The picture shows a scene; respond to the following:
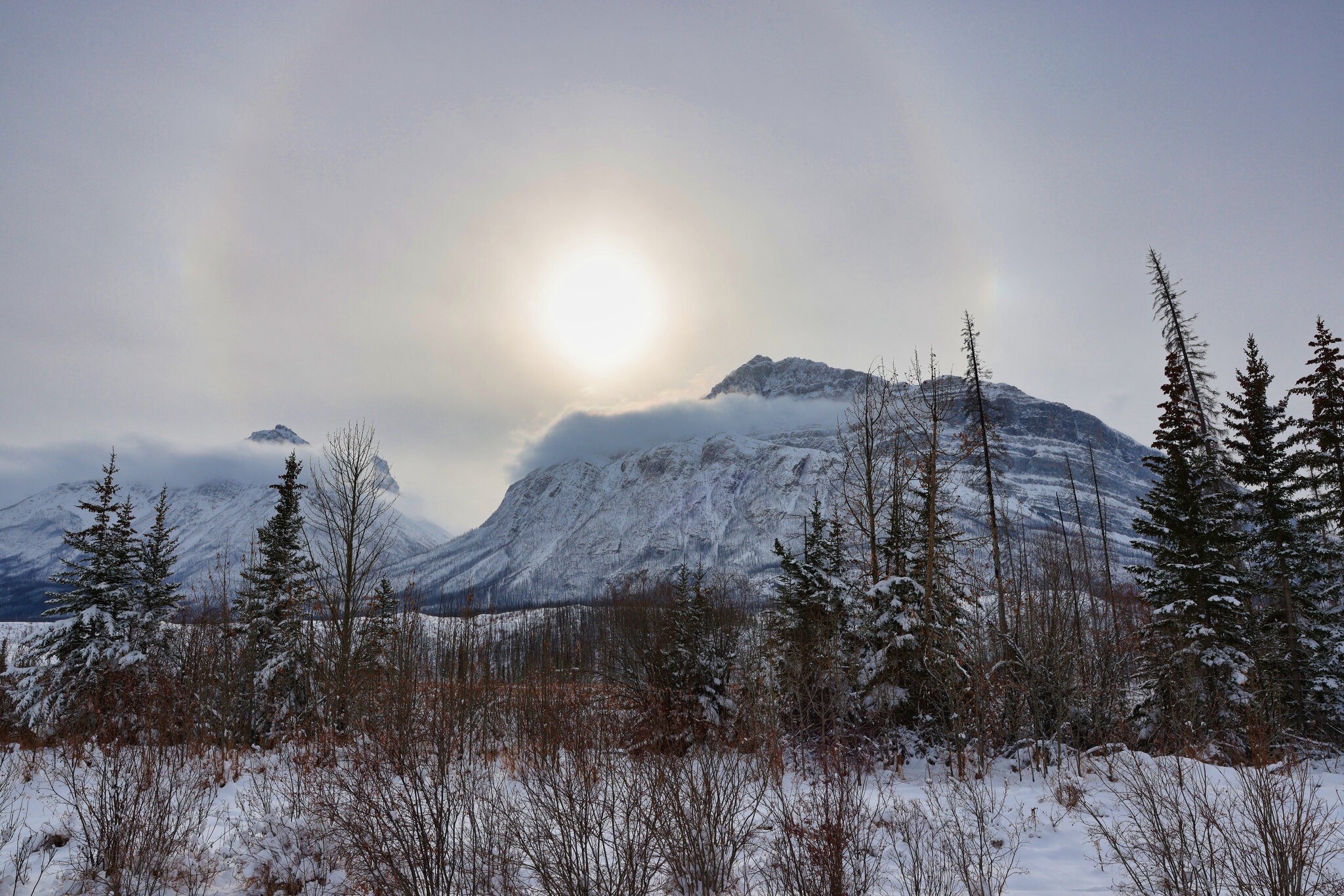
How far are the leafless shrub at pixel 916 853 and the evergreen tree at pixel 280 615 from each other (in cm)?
1839

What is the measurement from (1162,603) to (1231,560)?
3.64m

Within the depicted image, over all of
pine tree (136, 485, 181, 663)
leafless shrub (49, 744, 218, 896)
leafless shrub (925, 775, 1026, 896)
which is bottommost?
leafless shrub (925, 775, 1026, 896)

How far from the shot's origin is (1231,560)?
21984mm

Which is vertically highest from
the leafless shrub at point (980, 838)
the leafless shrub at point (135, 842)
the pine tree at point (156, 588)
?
the pine tree at point (156, 588)

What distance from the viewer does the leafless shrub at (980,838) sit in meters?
6.71

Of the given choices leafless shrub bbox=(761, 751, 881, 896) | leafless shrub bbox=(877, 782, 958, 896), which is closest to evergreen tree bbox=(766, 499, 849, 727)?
leafless shrub bbox=(877, 782, 958, 896)

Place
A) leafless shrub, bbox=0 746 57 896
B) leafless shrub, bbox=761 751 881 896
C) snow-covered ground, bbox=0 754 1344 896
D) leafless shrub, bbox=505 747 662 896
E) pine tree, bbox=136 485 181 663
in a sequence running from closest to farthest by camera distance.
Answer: leafless shrub, bbox=505 747 662 896 < leafless shrub, bbox=761 751 881 896 < leafless shrub, bbox=0 746 57 896 < snow-covered ground, bbox=0 754 1344 896 < pine tree, bbox=136 485 181 663

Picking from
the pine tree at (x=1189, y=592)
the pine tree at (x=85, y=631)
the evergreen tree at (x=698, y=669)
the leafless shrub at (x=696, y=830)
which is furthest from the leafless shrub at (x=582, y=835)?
the pine tree at (x=85, y=631)

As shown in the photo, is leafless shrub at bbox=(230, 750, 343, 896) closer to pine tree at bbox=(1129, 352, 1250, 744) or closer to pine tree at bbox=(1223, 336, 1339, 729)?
pine tree at bbox=(1129, 352, 1250, 744)

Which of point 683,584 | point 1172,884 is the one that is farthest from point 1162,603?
point 1172,884

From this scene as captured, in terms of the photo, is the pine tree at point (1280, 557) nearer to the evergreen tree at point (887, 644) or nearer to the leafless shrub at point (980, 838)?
the evergreen tree at point (887, 644)

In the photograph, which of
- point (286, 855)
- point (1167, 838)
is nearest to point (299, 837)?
point (286, 855)

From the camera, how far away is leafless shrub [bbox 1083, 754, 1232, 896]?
223 inches

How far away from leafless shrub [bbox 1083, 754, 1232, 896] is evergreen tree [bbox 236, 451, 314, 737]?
843 inches
